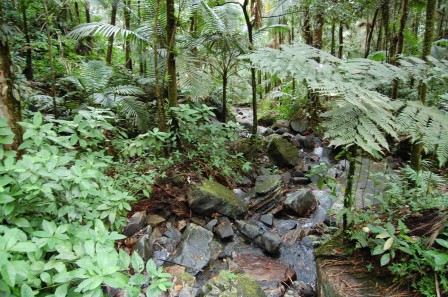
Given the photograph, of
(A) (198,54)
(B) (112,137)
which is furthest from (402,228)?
(A) (198,54)

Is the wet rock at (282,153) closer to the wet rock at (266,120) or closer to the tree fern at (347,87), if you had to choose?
the wet rock at (266,120)

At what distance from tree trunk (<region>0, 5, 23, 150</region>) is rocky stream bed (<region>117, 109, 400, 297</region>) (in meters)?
1.78

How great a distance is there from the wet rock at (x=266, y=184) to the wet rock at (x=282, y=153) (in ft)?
3.39

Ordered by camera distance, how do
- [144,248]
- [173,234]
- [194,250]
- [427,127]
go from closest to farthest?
[427,127]
[144,248]
[194,250]
[173,234]

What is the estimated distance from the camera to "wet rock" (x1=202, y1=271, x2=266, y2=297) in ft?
8.11

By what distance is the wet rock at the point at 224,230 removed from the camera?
3915mm

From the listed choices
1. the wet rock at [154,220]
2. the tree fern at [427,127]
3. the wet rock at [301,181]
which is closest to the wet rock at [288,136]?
the wet rock at [301,181]

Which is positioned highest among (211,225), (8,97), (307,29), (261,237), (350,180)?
(307,29)

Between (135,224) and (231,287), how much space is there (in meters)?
1.56

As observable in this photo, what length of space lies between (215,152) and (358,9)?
16.6 feet

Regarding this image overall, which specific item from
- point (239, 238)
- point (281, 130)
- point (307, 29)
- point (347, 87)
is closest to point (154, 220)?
point (239, 238)

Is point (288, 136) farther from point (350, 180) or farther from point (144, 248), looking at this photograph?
point (144, 248)

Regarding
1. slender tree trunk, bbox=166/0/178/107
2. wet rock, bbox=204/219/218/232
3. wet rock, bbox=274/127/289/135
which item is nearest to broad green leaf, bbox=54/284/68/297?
wet rock, bbox=204/219/218/232

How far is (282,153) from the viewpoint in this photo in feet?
21.0
